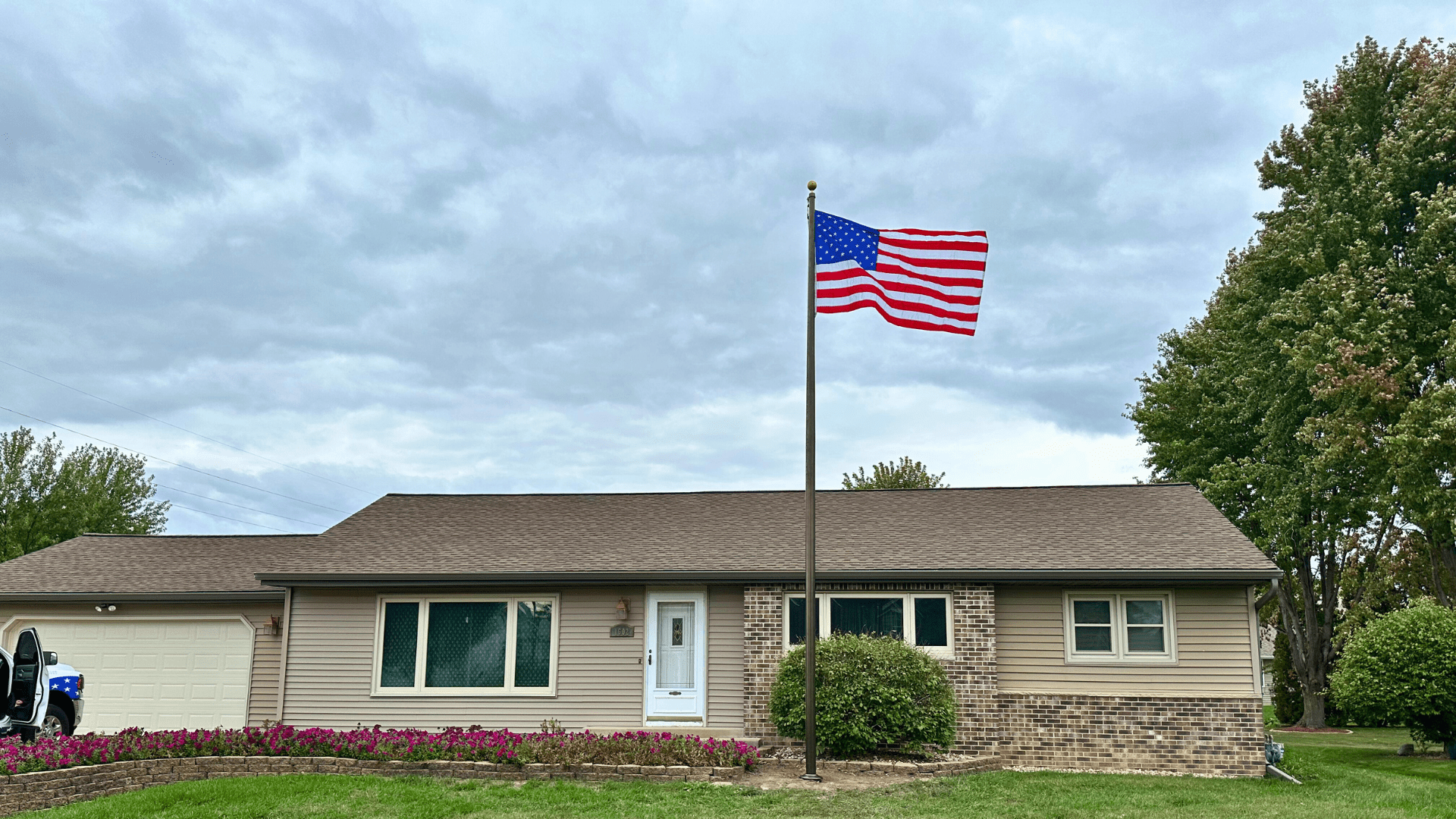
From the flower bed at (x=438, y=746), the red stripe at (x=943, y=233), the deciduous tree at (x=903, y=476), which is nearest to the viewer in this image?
the flower bed at (x=438, y=746)

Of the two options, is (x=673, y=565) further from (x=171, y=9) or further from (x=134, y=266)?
(x=134, y=266)

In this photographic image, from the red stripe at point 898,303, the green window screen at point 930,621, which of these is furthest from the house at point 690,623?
the red stripe at point 898,303

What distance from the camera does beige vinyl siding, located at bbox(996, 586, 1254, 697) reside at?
45.2 ft

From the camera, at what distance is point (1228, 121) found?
17.9 metres

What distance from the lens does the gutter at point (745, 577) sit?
1375cm

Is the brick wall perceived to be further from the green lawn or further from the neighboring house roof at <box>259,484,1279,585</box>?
the green lawn

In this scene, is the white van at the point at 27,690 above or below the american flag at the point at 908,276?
below

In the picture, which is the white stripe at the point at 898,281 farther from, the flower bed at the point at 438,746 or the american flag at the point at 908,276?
the flower bed at the point at 438,746

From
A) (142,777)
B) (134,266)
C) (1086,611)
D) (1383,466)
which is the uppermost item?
(134,266)

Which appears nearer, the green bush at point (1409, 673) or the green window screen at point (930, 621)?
the green window screen at point (930, 621)

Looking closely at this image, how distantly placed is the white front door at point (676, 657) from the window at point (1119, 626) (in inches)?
199

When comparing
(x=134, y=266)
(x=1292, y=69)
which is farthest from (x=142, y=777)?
(x=1292, y=69)

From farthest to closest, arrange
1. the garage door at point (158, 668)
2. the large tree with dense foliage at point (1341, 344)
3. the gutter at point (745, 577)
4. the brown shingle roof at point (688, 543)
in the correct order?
the large tree with dense foliage at point (1341, 344)
the garage door at point (158, 668)
the brown shingle roof at point (688, 543)
the gutter at point (745, 577)

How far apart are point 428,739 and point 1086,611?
8755mm
